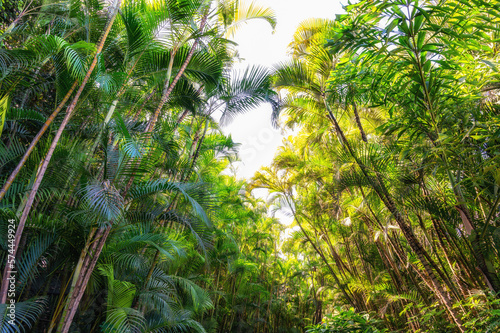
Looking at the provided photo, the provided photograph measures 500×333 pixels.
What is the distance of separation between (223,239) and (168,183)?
4.90 m

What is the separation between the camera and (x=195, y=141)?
5.14 metres

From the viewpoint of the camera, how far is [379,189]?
337 cm

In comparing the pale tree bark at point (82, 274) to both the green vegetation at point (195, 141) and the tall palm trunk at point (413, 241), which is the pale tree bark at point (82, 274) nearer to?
the green vegetation at point (195, 141)

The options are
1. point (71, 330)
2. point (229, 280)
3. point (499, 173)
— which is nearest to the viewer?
point (499, 173)

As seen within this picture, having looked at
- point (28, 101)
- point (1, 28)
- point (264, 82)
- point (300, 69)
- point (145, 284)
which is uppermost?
point (1, 28)

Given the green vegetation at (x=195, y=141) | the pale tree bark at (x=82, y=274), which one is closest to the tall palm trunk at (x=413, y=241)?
the green vegetation at (x=195, y=141)

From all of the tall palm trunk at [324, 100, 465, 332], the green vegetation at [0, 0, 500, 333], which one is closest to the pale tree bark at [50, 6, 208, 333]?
the green vegetation at [0, 0, 500, 333]

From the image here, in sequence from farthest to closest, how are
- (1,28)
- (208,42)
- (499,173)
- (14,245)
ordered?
1. (208,42)
2. (1,28)
3. (14,245)
4. (499,173)

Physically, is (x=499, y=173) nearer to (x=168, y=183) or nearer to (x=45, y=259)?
(x=168, y=183)

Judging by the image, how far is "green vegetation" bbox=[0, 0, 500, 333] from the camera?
2061 millimetres

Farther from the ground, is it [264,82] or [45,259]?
[264,82]

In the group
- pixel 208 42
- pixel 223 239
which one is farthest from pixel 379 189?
pixel 223 239

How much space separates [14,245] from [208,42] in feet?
12.3

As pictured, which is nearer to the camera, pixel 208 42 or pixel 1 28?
pixel 1 28
